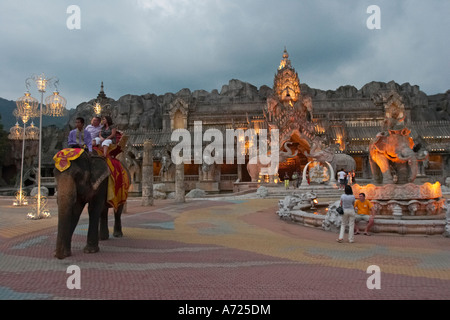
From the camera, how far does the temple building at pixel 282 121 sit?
1559 inches

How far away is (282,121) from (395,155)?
71.6 feet

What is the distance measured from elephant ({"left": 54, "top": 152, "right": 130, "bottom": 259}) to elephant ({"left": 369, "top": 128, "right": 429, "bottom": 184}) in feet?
42.3

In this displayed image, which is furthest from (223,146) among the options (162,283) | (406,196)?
(162,283)

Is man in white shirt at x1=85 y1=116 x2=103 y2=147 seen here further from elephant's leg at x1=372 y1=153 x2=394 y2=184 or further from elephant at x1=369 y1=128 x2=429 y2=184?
elephant's leg at x1=372 y1=153 x2=394 y2=184

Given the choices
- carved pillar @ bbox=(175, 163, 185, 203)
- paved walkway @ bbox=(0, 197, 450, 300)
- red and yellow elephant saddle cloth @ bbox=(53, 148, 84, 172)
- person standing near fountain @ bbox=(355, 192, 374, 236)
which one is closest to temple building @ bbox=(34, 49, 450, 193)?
carved pillar @ bbox=(175, 163, 185, 203)

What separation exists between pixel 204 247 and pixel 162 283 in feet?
9.53

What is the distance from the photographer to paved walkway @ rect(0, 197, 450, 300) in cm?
452

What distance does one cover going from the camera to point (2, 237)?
868 cm

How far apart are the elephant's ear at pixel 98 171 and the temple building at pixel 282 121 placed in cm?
2882

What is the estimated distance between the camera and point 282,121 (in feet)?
116

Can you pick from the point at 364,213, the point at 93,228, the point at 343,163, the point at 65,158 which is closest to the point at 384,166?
the point at 364,213

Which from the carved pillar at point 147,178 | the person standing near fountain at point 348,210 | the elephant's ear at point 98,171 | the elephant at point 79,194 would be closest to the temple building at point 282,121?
the carved pillar at point 147,178

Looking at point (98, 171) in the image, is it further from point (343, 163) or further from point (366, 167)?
point (366, 167)
